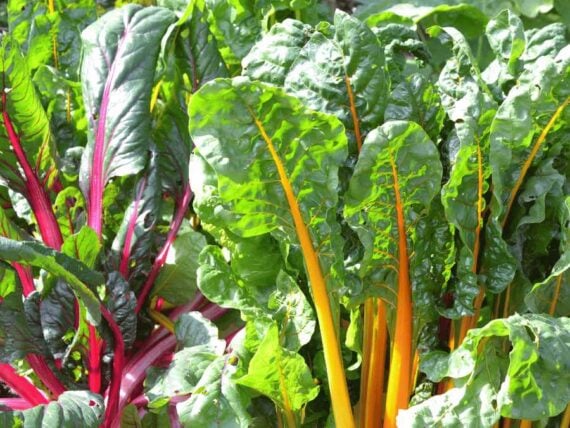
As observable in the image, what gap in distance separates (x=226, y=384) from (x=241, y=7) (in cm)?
58

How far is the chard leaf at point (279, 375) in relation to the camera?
2.97 ft

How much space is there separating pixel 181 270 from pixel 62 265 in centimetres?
25

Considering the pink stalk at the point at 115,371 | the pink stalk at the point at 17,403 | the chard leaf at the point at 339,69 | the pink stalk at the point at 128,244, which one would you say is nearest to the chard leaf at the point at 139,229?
the pink stalk at the point at 128,244

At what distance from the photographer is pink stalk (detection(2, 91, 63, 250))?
114cm

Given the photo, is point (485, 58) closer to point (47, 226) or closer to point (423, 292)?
point (423, 292)

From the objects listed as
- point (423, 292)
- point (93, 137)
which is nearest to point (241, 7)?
point (93, 137)

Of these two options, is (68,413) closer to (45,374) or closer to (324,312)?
(45,374)

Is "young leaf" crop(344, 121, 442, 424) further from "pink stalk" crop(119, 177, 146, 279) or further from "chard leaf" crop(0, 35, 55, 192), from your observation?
"chard leaf" crop(0, 35, 55, 192)

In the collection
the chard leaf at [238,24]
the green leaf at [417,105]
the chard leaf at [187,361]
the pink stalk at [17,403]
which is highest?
the chard leaf at [238,24]

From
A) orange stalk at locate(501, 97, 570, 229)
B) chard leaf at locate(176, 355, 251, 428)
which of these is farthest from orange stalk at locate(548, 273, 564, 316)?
chard leaf at locate(176, 355, 251, 428)

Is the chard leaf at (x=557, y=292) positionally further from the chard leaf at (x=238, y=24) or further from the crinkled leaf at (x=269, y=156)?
the chard leaf at (x=238, y=24)

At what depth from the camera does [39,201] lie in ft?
3.83

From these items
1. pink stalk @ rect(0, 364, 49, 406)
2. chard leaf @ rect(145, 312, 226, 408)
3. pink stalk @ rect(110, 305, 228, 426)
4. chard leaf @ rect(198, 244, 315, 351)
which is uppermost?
chard leaf @ rect(198, 244, 315, 351)

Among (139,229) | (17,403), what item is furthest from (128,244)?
(17,403)
